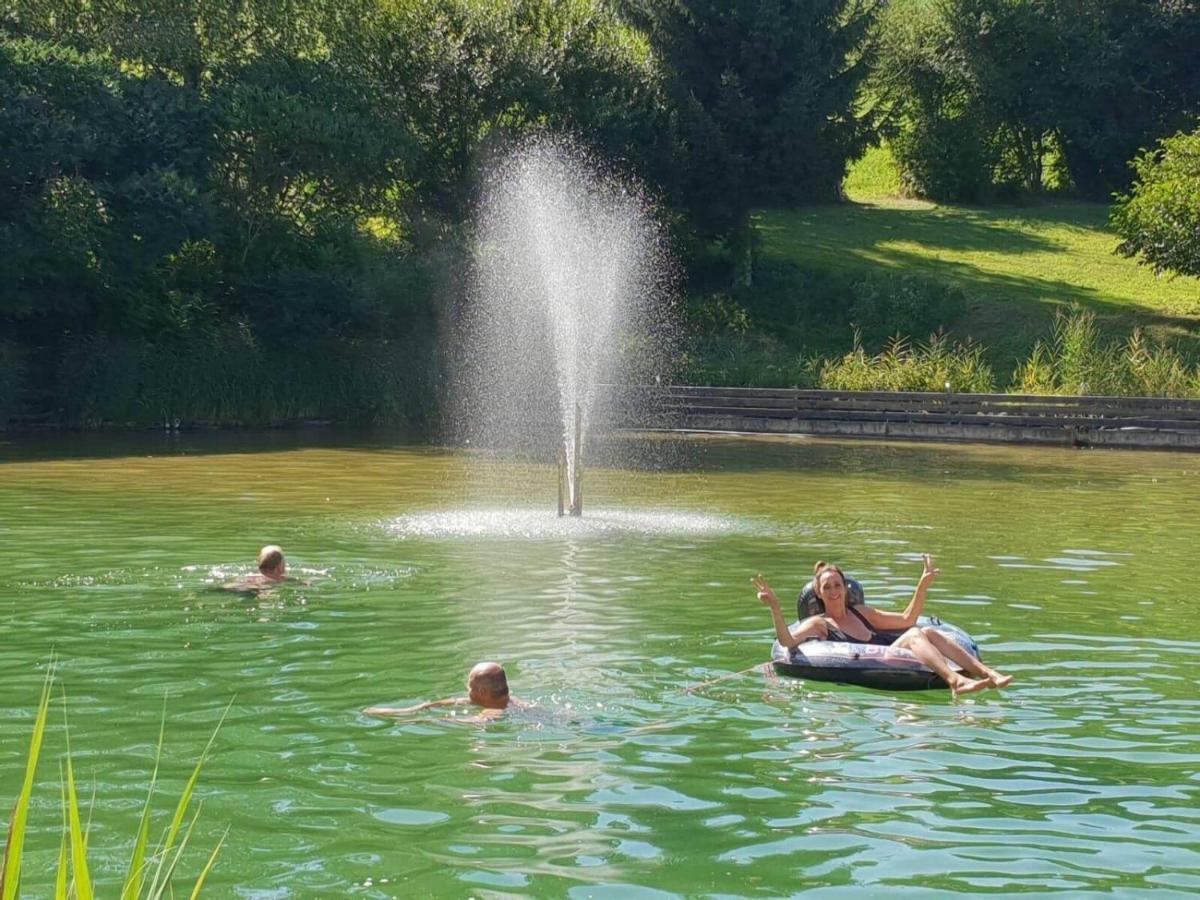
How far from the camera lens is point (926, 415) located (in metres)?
42.2

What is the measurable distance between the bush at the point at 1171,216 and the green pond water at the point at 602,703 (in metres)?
24.3

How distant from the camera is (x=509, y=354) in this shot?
162ft

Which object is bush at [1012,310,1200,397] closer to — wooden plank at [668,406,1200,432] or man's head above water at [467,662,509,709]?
wooden plank at [668,406,1200,432]

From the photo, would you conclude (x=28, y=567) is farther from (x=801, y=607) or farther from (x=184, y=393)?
(x=184, y=393)

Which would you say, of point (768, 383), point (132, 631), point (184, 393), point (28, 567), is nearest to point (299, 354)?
Answer: point (184, 393)

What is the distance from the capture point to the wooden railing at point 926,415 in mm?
39062

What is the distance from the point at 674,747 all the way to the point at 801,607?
130 inches

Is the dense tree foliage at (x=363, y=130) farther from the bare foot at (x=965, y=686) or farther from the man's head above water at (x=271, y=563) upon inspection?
the bare foot at (x=965, y=686)

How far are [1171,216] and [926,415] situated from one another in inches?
466

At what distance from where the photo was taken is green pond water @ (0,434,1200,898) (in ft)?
27.5

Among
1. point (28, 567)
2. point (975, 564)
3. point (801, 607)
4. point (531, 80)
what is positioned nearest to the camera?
point (801, 607)

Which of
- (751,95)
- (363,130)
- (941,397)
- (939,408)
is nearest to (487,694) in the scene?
(941,397)

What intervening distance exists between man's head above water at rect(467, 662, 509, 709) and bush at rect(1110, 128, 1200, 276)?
40.9 metres

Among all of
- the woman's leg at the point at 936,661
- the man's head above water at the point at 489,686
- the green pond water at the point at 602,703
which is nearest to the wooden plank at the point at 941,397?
the green pond water at the point at 602,703
